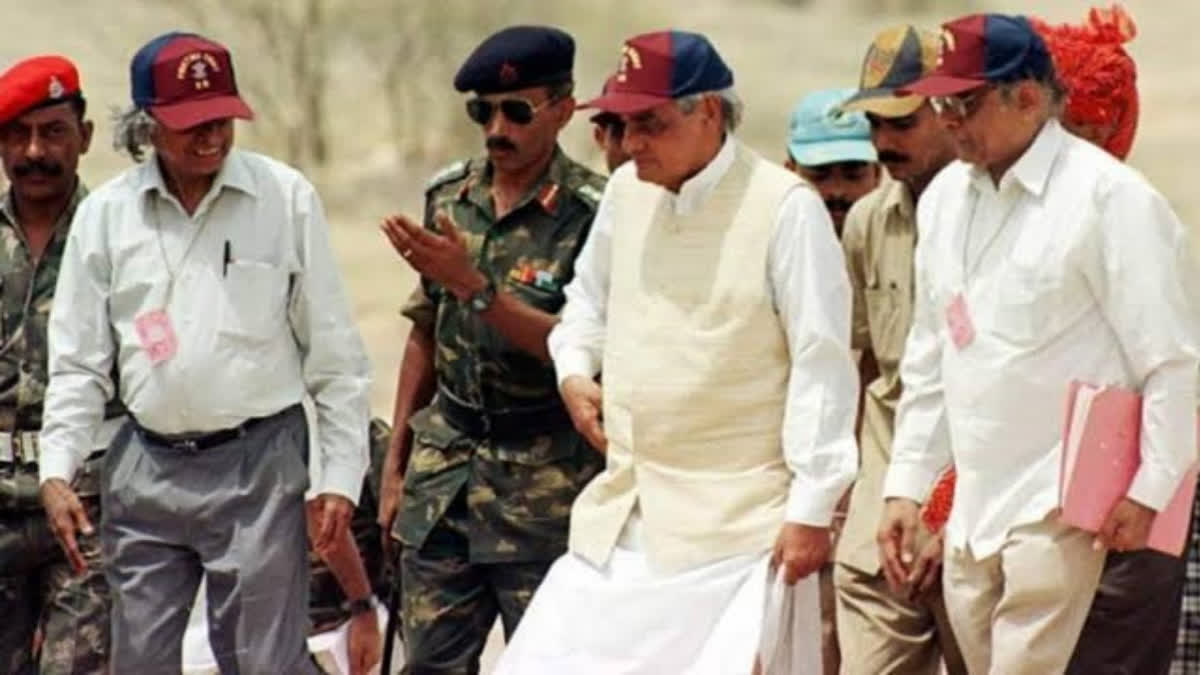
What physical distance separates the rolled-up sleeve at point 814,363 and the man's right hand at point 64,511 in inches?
73.2

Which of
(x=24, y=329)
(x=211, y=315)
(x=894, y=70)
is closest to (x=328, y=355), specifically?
(x=211, y=315)

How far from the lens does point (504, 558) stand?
784 cm

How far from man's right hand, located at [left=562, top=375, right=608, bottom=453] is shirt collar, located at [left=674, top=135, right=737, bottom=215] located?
500 mm

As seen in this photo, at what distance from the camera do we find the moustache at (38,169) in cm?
812

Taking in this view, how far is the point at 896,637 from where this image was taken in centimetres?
748

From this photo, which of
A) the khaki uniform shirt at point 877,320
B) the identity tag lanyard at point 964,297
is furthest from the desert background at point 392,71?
the identity tag lanyard at point 964,297

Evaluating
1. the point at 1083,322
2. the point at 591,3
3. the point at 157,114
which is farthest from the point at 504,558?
the point at 591,3

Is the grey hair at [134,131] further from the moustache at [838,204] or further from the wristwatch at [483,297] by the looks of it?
the moustache at [838,204]

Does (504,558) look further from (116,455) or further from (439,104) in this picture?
(439,104)

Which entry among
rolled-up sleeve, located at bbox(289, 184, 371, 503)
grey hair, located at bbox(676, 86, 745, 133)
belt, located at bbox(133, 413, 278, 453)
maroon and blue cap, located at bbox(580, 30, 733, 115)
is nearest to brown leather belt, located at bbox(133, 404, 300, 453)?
belt, located at bbox(133, 413, 278, 453)

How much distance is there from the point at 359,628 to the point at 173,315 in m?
1.44

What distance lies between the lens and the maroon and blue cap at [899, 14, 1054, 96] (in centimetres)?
649

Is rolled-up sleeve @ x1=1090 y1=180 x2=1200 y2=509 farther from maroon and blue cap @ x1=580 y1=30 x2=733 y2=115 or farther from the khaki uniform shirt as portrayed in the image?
the khaki uniform shirt

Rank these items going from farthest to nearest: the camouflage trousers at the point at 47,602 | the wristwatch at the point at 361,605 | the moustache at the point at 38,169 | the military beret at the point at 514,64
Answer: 1. the wristwatch at the point at 361,605
2. the moustache at the point at 38,169
3. the camouflage trousers at the point at 47,602
4. the military beret at the point at 514,64
